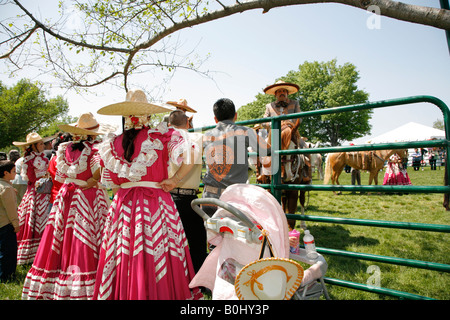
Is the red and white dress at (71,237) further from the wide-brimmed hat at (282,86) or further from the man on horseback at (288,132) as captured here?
the wide-brimmed hat at (282,86)

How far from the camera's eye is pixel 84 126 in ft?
12.3

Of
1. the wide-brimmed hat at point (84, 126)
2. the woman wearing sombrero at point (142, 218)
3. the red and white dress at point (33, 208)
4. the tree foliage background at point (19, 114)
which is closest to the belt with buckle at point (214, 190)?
the woman wearing sombrero at point (142, 218)

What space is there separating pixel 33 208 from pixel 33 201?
0.44ft

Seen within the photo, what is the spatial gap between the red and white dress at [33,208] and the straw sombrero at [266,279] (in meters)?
5.04

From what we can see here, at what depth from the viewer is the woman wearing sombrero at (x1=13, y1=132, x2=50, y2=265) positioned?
204 inches

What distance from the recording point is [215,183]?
3.08m

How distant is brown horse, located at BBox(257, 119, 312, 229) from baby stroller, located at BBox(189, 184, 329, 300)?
→ 2580mm

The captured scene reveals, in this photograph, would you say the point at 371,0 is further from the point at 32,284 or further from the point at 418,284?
the point at 32,284

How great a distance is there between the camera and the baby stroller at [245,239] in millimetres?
1832

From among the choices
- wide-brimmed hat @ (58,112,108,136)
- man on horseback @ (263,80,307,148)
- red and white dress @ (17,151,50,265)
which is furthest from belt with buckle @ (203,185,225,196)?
red and white dress @ (17,151,50,265)

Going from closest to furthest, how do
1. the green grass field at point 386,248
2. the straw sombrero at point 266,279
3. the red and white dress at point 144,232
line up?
the straw sombrero at point 266,279
the red and white dress at point 144,232
the green grass field at point 386,248

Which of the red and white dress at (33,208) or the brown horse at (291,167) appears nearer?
the brown horse at (291,167)

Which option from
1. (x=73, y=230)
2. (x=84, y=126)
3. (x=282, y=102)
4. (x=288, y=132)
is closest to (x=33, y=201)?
(x=84, y=126)
